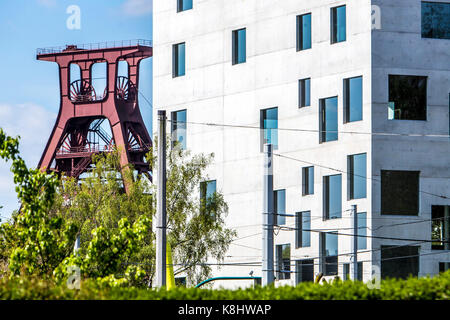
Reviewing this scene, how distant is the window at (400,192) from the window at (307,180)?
467 cm

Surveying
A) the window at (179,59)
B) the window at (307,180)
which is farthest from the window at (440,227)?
the window at (179,59)

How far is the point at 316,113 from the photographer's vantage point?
54312mm

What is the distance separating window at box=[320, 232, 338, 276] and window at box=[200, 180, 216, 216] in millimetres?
6945

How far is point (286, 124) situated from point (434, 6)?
1087 cm

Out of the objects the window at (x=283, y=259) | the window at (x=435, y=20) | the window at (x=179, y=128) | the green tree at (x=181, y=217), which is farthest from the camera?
the window at (x=179, y=128)

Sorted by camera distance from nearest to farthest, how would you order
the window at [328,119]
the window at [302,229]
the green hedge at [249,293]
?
the green hedge at [249,293] < the window at [328,119] < the window at [302,229]

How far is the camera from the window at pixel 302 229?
53812mm

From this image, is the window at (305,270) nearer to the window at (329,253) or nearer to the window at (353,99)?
the window at (329,253)

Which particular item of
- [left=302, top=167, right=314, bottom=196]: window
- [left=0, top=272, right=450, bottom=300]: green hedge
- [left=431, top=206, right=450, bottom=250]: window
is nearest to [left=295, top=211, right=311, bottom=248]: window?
[left=302, top=167, right=314, bottom=196]: window

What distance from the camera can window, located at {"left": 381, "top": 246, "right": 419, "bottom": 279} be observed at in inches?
1999

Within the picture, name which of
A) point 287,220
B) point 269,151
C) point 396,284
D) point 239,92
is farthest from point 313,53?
point 396,284

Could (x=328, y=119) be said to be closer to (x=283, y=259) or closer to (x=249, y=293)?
(x=283, y=259)

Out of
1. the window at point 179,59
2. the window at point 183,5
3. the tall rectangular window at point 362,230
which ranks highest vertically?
the window at point 183,5

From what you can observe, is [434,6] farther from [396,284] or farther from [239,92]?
[396,284]
